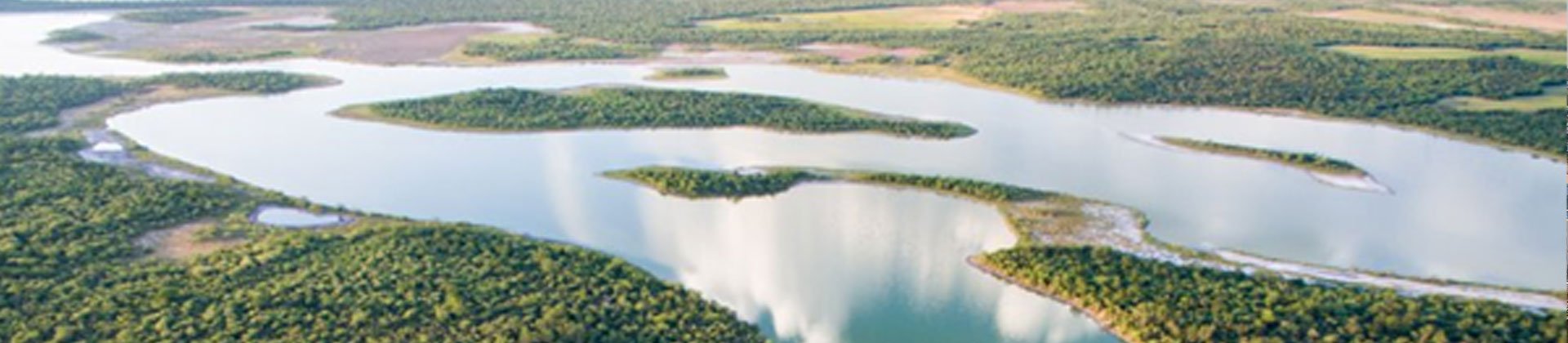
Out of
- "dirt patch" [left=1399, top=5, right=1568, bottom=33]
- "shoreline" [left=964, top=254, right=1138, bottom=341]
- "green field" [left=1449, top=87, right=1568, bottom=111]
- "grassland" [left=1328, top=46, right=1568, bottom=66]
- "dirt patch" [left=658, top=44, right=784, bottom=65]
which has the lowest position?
"shoreline" [left=964, top=254, right=1138, bottom=341]

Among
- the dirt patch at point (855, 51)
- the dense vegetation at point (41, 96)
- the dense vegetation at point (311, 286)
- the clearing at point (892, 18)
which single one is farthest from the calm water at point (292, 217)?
the clearing at point (892, 18)

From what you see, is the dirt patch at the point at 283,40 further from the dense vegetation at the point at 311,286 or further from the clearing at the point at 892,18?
the dense vegetation at the point at 311,286

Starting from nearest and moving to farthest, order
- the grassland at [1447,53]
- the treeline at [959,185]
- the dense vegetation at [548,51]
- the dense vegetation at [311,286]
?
the dense vegetation at [311,286]
the treeline at [959,185]
the grassland at [1447,53]
the dense vegetation at [548,51]

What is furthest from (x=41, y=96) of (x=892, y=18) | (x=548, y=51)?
(x=892, y=18)

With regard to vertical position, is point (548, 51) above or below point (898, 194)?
above

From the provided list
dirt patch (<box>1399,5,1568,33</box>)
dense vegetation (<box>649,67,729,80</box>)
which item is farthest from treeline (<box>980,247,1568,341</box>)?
dirt patch (<box>1399,5,1568,33</box>)

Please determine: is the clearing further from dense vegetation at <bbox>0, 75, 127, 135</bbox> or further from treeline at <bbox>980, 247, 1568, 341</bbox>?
treeline at <bbox>980, 247, 1568, 341</bbox>

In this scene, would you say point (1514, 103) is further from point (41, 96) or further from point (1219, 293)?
point (41, 96)
